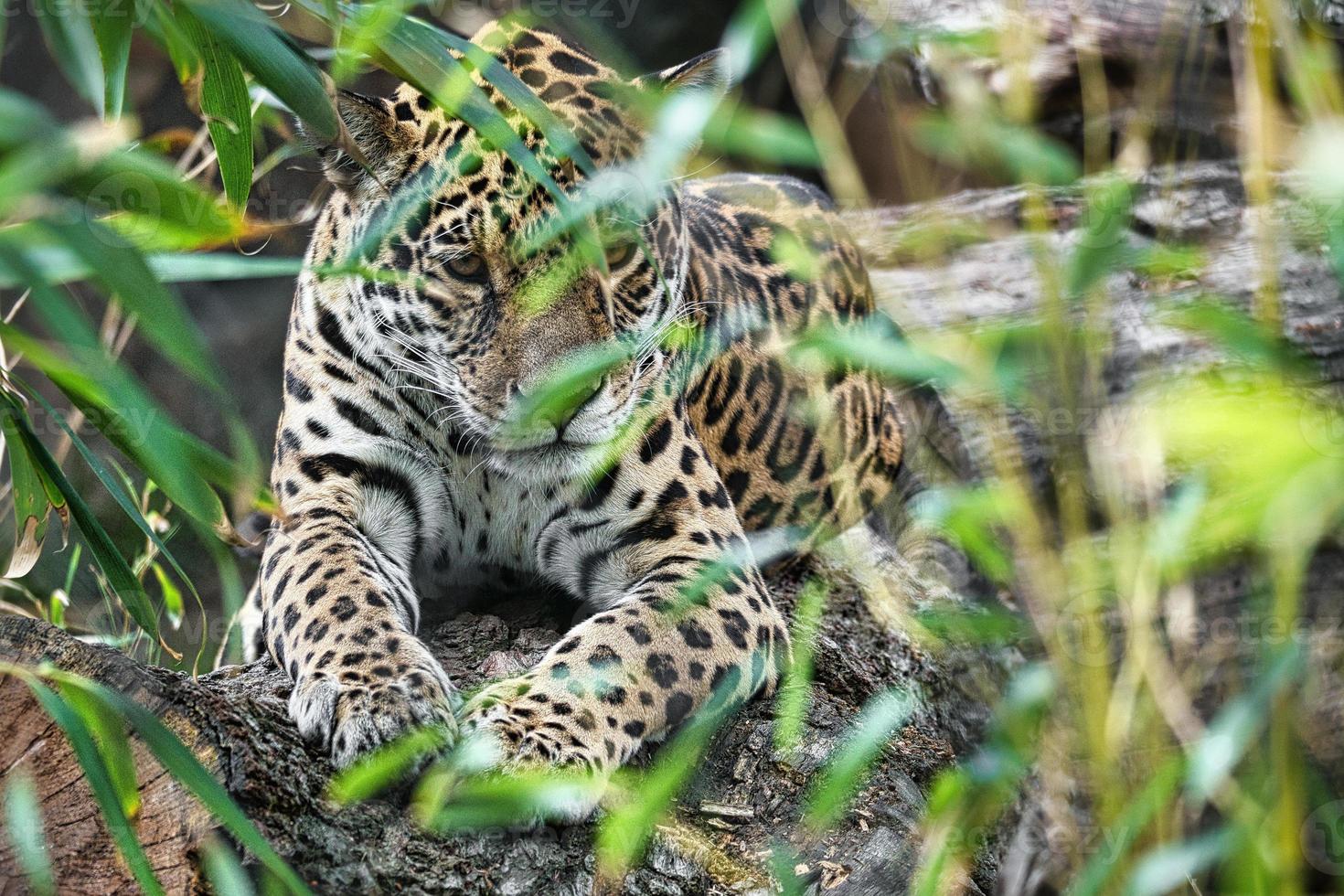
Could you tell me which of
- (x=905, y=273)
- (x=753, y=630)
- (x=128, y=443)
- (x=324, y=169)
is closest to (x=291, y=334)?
(x=324, y=169)

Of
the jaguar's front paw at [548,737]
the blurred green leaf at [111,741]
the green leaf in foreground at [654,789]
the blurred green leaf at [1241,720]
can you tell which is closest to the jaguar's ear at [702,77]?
the green leaf in foreground at [654,789]

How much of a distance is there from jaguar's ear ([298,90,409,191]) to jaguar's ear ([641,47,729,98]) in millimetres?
761

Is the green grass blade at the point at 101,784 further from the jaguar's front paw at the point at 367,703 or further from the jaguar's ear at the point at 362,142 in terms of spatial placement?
the jaguar's ear at the point at 362,142

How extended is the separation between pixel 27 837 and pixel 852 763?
1.47 metres

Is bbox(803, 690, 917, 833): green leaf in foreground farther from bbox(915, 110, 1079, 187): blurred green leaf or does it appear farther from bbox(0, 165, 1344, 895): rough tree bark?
bbox(915, 110, 1079, 187): blurred green leaf

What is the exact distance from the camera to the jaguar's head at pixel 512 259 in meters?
3.48

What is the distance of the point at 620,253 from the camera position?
12.4 feet

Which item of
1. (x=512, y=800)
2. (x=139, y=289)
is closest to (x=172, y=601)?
(x=512, y=800)

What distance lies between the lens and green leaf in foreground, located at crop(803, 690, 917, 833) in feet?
8.26

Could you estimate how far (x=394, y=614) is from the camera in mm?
3449

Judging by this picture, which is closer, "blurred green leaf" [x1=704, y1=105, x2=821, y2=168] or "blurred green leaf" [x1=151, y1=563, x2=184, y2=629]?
"blurred green leaf" [x1=704, y1=105, x2=821, y2=168]

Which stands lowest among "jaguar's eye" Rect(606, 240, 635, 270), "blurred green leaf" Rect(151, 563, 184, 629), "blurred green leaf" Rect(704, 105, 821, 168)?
"blurred green leaf" Rect(151, 563, 184, 629)

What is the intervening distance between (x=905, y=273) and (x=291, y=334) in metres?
3.78

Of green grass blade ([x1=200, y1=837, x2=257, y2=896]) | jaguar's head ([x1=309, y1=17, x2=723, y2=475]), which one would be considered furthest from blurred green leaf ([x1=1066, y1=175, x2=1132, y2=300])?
green grass blade ([x1=200, y1=837, x2=257, y2=896])
